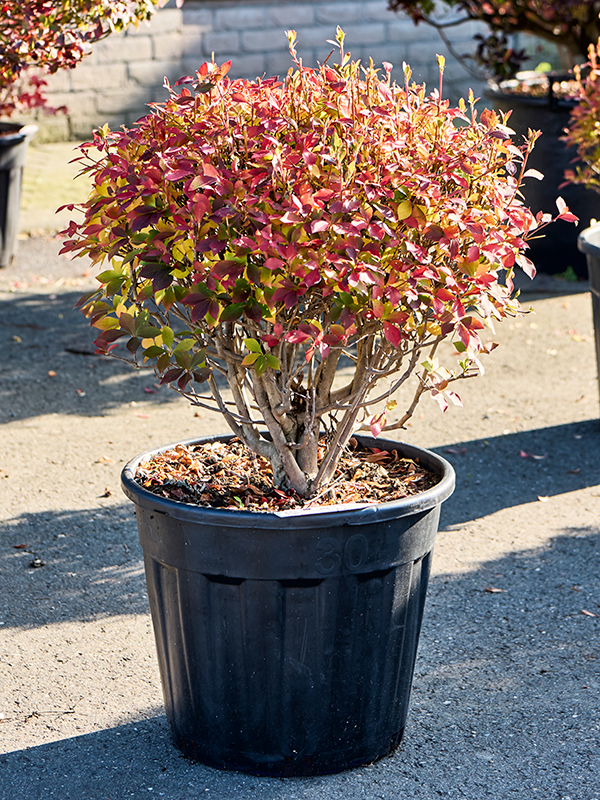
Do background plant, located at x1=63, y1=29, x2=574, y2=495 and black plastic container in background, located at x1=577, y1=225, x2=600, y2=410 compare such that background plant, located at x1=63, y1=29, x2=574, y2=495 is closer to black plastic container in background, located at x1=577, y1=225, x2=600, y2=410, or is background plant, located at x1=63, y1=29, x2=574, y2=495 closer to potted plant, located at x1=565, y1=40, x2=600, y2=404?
black plastic container in background, located at x1=577, y1=225, x2=600, y2=410

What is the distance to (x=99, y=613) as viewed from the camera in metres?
3.47

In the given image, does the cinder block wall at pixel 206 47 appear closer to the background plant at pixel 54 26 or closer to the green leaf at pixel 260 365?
the background plant at pixel 54 26

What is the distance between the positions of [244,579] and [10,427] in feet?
9.99

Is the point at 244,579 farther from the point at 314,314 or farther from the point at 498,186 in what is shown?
the point at 498,186

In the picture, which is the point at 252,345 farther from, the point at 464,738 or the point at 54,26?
the point at 54,26

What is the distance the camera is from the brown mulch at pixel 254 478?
2.73 m

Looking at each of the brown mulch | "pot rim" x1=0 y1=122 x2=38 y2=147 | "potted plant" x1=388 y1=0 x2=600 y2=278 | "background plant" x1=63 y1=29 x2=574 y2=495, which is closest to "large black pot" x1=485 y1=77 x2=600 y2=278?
"potted plant" x1=388 y1=0 x2=600 y2=278

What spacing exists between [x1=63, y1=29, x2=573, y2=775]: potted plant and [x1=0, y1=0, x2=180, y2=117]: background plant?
2.37 meters

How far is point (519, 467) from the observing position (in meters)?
4.76

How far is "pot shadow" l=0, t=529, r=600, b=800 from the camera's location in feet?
8.42

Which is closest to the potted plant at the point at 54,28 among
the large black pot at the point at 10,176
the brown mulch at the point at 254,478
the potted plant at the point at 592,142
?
the large black pot at the point at 10,176

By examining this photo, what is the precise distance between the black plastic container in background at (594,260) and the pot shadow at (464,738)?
187 centimetres

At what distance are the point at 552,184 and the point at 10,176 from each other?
419cm

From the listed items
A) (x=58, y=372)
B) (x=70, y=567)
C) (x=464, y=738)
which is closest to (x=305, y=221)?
(x=464, y=738)
